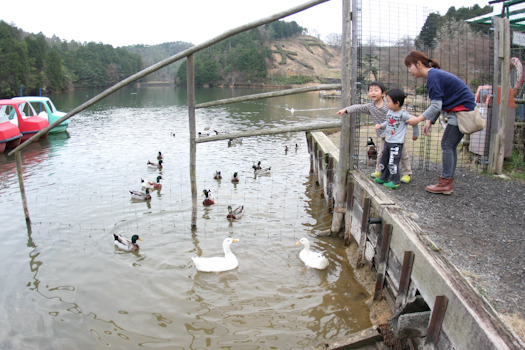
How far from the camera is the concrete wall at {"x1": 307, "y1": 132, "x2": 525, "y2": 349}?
3.22m

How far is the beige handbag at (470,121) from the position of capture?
599 centimetres

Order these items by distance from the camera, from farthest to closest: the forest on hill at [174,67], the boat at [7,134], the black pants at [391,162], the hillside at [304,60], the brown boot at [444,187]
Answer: the hillside at [304,60]
the forest on hill at [174,67]
the boat at [7,134]
the black pants at [391,162]
the brown boot at [444,187]

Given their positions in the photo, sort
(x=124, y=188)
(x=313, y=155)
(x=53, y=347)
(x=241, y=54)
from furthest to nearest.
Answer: (x=241, y=54)
(x=313, y=155)
(x=124, y=188)
(x=53, y=347)

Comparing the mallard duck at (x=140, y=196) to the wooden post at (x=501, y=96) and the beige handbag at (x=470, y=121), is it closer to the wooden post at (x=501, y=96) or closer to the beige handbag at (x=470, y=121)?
the beige handbag at (x=470, y=121)

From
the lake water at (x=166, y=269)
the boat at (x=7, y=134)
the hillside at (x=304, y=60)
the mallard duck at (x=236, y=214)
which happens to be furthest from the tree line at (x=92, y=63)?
the mallard duck at (x=236, y=214)

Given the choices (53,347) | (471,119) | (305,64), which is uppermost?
(305,64)

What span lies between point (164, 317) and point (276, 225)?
4187 millimetres

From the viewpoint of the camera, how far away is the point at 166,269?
7.63 m

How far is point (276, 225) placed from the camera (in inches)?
383

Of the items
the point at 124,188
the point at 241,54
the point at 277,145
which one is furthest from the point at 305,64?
the point at 124,188

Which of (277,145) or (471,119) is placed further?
(277,145)

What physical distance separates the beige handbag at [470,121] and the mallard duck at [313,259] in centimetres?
319

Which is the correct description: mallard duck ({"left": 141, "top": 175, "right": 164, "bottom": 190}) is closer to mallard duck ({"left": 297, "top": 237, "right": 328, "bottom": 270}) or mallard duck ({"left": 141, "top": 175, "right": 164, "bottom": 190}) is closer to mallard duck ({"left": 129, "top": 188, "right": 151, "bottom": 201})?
mallard duck ({"left": 129, "top": 188, "right": 151, "bottom": 201})

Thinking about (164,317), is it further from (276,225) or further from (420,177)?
(420,177)
